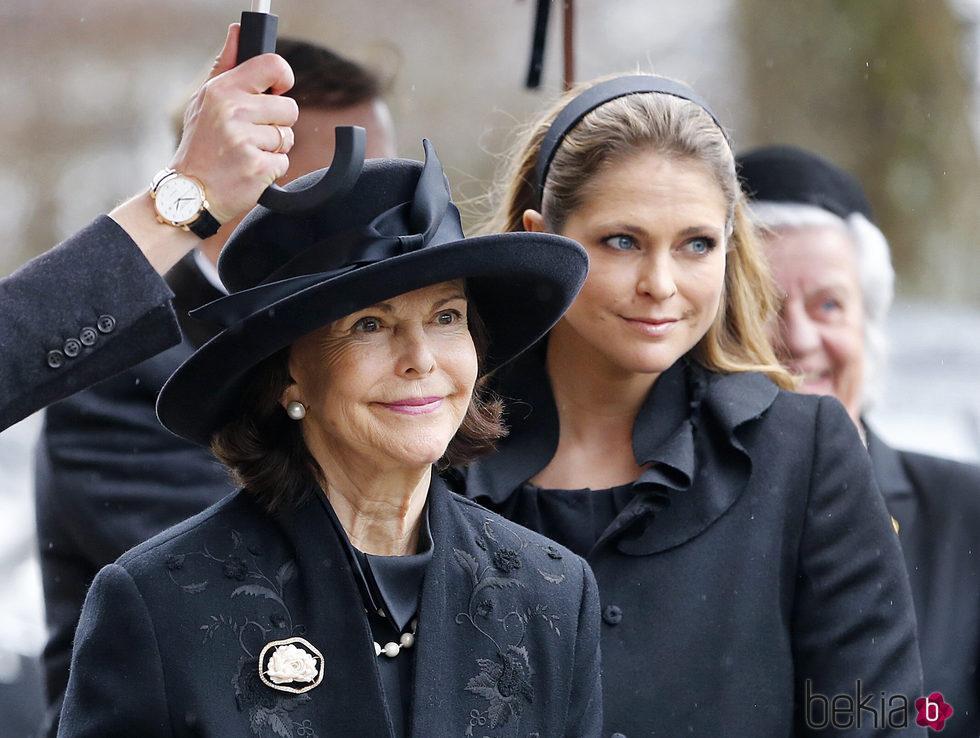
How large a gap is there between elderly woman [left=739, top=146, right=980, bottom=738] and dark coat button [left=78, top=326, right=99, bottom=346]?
7.08ft

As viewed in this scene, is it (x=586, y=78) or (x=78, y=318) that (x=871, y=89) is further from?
(x=78, y=318)

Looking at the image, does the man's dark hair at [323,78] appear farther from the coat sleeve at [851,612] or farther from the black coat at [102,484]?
the coat sleeve at [851,612]

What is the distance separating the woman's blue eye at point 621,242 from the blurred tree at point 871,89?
274 inches

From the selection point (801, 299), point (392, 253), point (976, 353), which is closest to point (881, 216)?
point (976, 353)

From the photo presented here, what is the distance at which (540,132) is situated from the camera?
3256 mm

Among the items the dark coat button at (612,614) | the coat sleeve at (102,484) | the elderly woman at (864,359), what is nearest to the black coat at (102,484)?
the coat sleeve at (102,484)

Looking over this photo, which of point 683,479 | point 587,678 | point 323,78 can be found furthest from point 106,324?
point 323,78

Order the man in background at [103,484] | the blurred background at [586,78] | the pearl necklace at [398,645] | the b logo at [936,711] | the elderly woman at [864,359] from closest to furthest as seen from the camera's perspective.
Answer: the pearl necklace at [398,645] → the man in background at [103,484] → the b logo at [936,711] → the elderly woman at [864,359] → the blurred background at [586,78]

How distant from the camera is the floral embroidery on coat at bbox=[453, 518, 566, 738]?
2.37m

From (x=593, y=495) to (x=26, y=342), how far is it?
4.60ft

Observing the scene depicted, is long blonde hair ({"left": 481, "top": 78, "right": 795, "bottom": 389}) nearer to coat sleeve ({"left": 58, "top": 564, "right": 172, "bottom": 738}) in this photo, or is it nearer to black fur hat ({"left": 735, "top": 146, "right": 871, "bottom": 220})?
black fur hat ({"left": 735, "top": 146, "right": 871, "bottom": 220})

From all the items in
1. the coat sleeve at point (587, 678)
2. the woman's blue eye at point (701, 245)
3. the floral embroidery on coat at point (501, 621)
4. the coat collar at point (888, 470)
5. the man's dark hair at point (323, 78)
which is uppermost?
the man's dark hair at point (323, 78)

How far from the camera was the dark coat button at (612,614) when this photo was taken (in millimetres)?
2902

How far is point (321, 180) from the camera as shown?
7.06ft
